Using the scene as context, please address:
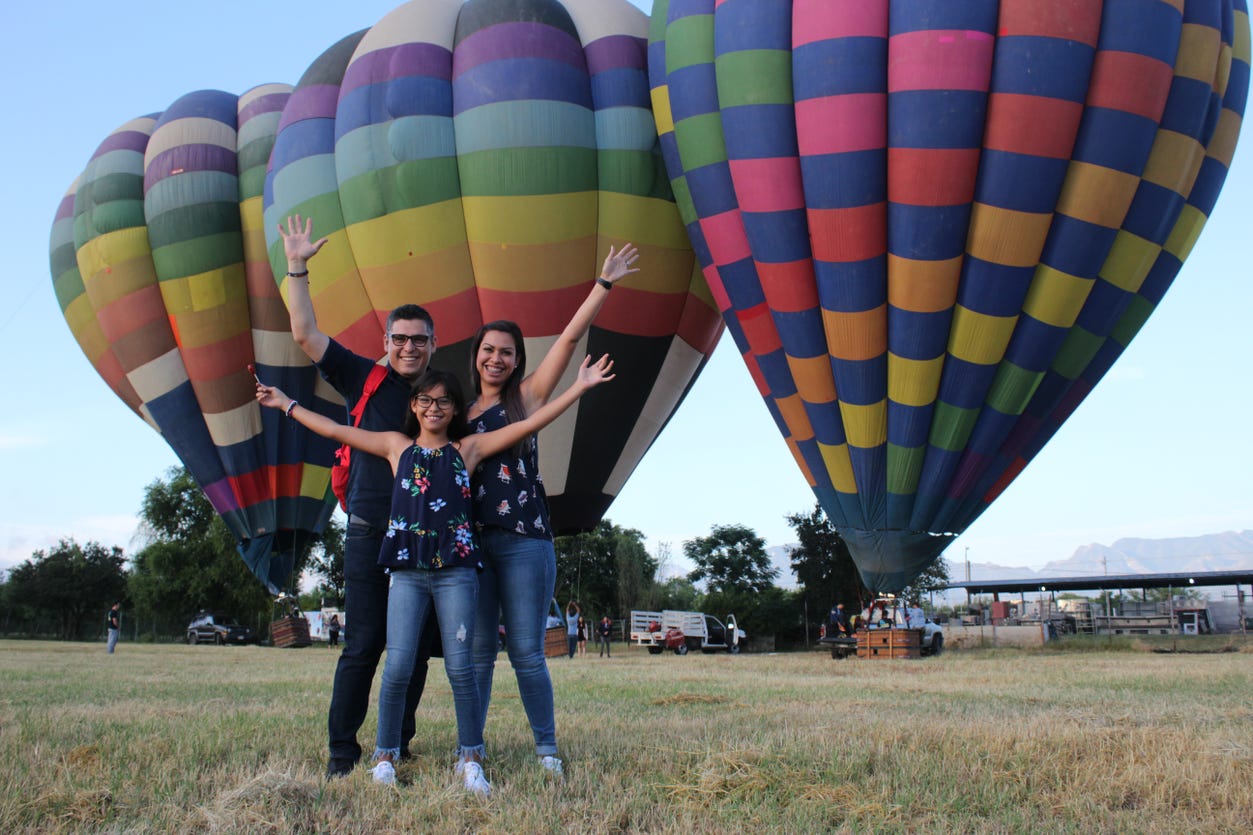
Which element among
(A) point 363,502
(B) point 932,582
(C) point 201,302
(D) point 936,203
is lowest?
(B) point 932,582

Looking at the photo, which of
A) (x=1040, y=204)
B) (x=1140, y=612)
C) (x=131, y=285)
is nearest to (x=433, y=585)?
(x=1040, y=204)

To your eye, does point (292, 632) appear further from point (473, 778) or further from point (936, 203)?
point (473, 778)

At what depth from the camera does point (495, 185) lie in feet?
30.5

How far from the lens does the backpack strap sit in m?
3.75

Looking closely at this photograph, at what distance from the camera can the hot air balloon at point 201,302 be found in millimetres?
11609

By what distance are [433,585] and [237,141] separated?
33.8 feet

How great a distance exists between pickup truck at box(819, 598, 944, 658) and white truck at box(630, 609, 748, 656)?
21.1ft

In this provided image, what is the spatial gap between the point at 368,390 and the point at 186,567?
3636 cm

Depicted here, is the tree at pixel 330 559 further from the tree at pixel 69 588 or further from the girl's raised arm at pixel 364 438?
the girl's raised arm at pixel 364 438

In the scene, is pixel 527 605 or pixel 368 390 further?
pixel 368 390

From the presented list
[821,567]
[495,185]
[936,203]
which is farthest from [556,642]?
[821,567]

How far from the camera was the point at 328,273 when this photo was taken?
32.3ft

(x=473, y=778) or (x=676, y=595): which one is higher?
(x=473, y=778)

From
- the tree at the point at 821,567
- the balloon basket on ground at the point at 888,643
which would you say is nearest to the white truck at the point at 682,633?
the tree at the point at 821,567
